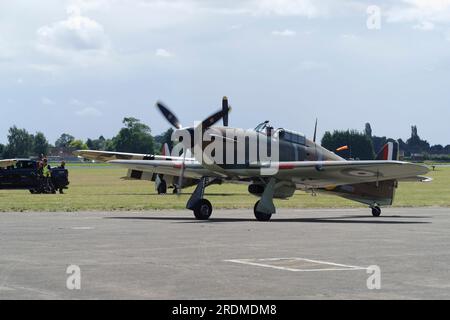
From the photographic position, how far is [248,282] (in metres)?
12.0

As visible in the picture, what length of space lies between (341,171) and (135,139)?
126 m

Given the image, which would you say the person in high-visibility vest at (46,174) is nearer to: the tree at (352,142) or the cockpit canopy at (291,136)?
the cockpit canopy at (291,136)

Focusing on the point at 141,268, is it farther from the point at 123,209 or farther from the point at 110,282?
the point at 123,209

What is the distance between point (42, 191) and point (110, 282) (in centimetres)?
3743

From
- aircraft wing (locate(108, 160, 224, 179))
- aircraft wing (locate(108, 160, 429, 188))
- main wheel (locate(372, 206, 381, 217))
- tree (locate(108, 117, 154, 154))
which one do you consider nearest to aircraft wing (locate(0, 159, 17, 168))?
aircraft wing (locate(108, 160, 224, 179))

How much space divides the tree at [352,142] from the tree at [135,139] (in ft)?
108

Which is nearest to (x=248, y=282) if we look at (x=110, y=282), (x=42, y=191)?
(x=110, y=282)

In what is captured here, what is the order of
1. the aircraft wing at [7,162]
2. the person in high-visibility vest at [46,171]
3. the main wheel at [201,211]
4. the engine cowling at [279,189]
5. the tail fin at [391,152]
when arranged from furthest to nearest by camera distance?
the aircraft wing at [7,162] → the person in high-visibility vest at [46,171] → the tail fin at [391,152] → the engine cowling at [279,189] → the main wheel at [201,211]

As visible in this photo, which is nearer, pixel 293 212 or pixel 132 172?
pixel 293 212

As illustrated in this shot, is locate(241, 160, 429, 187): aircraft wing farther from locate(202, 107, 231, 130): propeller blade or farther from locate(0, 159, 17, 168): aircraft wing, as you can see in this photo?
locate(0, 159, 17, 168): aircraft wing

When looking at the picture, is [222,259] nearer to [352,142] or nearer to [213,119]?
[213,119]

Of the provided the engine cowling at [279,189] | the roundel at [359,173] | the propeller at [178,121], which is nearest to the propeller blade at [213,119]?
the propeller at [178,121]

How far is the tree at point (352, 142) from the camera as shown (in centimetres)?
15888

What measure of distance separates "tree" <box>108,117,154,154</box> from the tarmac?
120538 millimetres
